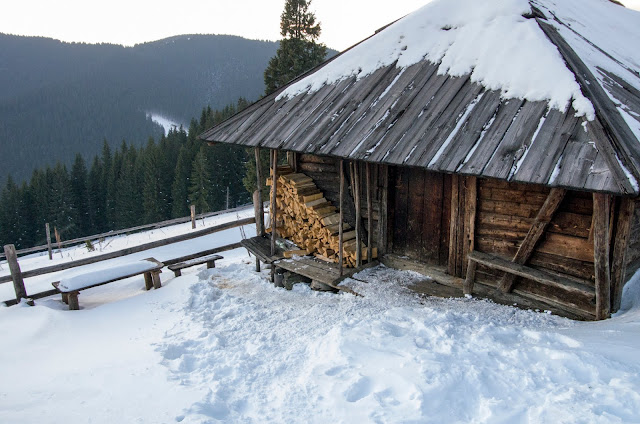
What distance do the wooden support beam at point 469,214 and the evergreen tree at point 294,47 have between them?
23627 mm

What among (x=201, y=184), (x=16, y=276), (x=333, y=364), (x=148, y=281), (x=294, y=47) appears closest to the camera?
(x=333, y=364)

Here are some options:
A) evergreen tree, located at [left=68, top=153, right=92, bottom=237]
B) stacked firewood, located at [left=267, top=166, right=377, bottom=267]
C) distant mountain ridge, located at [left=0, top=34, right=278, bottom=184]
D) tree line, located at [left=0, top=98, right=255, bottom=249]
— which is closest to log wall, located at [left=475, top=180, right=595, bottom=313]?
stacked firewood, located at [left=267, top=166, right=377, bottom=267]

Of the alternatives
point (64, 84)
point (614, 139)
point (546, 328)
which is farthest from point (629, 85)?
point (64, 84)

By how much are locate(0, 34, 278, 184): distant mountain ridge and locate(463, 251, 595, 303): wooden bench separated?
13468 centimetres

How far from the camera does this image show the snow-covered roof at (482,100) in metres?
4.39

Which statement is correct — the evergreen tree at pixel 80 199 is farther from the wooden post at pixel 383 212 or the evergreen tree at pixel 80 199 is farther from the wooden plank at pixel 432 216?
the wooden plank at pixel 432 216

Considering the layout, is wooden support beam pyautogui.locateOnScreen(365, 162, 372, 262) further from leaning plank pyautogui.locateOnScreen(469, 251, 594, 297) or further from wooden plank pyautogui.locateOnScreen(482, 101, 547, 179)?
wooden plank pyautogui.locateOnScreen(482, 101, 547, 179)

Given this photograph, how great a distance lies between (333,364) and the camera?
4156 millimetres

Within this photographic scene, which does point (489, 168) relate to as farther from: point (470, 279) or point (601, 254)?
point (470, 279)

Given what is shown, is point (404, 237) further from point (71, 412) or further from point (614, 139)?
point (71, 412)

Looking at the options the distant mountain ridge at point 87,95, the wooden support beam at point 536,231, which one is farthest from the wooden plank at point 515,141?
the distant mountain ridge at point 87,95

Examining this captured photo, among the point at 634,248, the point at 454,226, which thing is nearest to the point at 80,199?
the point at 454,226

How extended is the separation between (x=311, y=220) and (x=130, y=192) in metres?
58.4

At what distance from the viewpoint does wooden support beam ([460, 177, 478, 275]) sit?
6.07 metres
